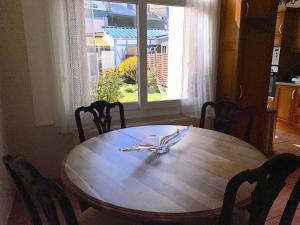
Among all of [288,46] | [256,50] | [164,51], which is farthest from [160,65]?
[288,46]

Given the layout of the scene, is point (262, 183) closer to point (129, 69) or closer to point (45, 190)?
point (45, 190)

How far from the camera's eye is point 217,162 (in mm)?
1332

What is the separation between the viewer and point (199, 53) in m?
2.79

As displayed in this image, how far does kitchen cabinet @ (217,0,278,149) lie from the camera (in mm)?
2758

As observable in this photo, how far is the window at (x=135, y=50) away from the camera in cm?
244

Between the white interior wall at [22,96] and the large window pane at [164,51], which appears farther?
the large window pane at [164,51]

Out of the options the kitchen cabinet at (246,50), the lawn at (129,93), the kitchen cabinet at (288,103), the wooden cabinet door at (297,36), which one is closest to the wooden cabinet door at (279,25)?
the wooden cabinet door at (297,36)

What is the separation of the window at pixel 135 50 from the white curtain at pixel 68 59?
0.09 meters

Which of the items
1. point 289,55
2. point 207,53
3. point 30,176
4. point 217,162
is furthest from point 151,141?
point 289,55

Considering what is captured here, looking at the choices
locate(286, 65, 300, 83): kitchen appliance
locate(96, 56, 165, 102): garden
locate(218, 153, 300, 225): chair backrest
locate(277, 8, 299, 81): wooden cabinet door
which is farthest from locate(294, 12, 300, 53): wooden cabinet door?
locate(218, 153, 300, 225): chair backrest

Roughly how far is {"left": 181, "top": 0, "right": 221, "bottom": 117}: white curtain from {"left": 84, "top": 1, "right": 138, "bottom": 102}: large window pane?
0.58m

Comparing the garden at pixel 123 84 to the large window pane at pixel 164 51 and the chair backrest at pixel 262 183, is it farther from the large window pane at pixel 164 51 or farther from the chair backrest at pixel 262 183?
the chair backrest at pixel 262 183

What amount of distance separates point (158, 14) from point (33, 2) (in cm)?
125

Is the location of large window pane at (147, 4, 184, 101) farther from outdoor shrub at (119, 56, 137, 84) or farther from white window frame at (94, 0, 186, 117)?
outdoor shrub at (119, 56, 137, 84)
